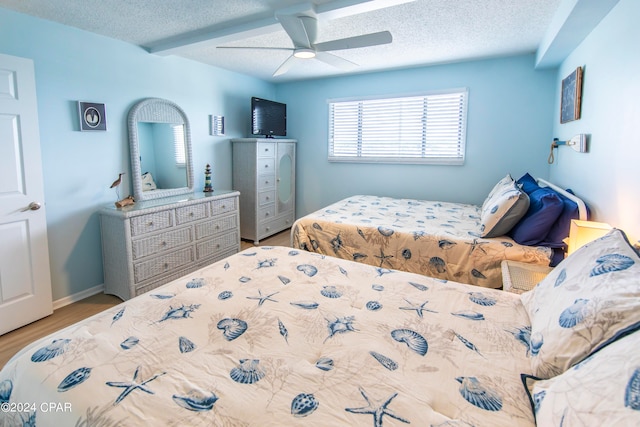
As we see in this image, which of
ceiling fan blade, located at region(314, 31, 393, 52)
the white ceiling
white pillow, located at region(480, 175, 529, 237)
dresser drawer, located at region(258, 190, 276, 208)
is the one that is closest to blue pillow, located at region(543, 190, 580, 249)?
white pillow, located at region(480, 175, 529, 237)

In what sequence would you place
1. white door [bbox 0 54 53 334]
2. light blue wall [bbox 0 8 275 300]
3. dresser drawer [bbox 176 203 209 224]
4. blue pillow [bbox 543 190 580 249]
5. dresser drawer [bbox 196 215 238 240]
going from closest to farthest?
blue pillow [bbox 543 190 580 249] → white door [bbox 0 54 53 334] → light blue wall [bbox 0 8 275 300] → dresser drawer [bbox 176 203 209 224] → dresser drawer [bbox 196 215 238 240]

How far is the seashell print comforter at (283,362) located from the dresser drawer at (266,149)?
122 inches

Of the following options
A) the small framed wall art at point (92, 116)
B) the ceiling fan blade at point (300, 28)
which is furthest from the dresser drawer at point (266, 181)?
the ceiling fan blade at point (300, 28)

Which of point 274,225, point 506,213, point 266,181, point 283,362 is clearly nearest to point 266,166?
point 266,181

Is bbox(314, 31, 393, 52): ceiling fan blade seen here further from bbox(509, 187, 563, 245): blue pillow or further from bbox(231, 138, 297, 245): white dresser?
bbox(231, 138, 297, 245): white dresser

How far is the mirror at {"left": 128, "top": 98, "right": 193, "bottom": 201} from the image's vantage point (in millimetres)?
3291

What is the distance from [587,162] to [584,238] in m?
0.86

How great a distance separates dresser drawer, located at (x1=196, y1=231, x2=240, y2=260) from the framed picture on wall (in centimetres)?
350

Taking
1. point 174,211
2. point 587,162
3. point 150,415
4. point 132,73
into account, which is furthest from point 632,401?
point 132,73

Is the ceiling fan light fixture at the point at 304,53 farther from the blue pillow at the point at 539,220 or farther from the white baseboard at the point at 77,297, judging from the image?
the white baseboard at the point at 77,297

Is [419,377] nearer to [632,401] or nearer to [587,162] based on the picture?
[632,401]

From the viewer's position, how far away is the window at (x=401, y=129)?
13.6ft

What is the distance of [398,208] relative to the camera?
3.65m

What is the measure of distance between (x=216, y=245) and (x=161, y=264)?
0.71 m
